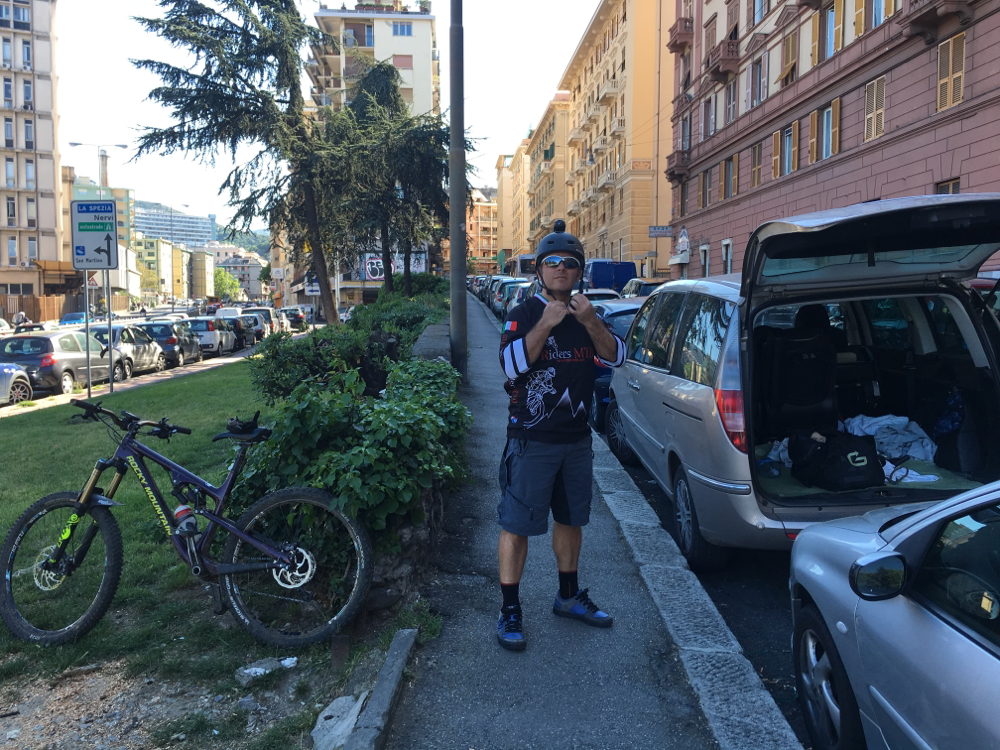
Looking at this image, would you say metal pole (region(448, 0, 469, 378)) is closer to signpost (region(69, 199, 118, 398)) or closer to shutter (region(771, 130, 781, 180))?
signpost (region(69, 199, 118, 398))

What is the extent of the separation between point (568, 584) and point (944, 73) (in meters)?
21.3

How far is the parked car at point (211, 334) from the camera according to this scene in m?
29.5

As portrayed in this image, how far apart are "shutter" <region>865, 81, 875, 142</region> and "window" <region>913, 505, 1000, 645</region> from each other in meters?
24.3

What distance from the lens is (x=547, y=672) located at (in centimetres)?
361

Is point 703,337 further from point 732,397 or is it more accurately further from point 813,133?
point 813,133

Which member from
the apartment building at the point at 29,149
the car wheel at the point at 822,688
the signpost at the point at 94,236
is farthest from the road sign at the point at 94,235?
the apartment building at the point at 29,149

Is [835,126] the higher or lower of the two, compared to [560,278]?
higher

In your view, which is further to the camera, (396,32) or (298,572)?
(396,32)

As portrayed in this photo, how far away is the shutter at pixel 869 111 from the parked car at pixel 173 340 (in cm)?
2134

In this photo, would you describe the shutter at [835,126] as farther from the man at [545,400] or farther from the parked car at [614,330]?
the man at [545,400]

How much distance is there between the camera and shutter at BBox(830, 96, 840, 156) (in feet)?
83.6

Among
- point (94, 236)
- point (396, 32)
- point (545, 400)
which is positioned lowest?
point (545, 400)

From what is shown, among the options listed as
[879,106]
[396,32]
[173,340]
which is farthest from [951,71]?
[396,32]

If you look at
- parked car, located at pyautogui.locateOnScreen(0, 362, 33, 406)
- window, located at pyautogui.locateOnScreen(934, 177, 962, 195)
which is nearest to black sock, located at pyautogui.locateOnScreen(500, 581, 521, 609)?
parked car, located at pyautogui.locateOnScreen(0, 362, 33, 406)
